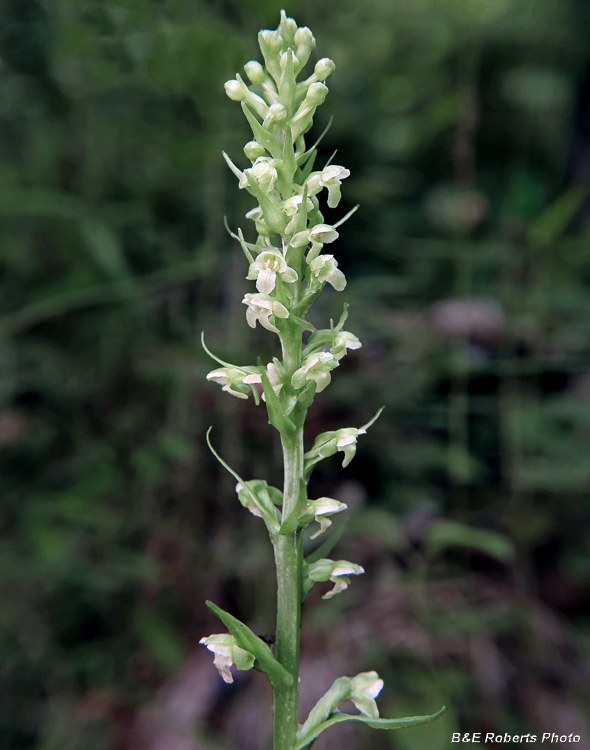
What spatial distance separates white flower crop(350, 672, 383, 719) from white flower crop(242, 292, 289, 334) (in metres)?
0.79

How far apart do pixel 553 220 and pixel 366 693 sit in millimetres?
2364

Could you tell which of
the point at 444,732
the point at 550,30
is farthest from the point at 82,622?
the point at 550,30

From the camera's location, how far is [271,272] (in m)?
1.17

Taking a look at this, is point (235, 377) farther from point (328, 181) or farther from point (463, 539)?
point (463, 539)

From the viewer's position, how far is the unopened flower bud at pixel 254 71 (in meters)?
1.25

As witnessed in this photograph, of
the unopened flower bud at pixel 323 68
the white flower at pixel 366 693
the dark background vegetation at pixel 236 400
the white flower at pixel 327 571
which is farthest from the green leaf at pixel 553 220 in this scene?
the white flower at pixel 366 693

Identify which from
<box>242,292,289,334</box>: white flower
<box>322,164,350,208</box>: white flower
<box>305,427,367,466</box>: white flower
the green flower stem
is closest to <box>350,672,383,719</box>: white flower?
the green flower stem

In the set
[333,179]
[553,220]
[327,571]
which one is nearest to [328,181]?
[333,179]

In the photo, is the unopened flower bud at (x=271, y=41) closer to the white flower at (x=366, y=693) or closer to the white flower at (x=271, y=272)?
the white flower at (x=271, y=272)

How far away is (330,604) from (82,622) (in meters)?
1.24

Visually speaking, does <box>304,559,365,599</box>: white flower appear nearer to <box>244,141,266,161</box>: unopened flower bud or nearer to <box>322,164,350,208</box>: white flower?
<box>322,164,350,208</box>: white flower

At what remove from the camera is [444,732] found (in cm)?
220

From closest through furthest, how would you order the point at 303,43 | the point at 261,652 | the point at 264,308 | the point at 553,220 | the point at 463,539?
the point at 261,652 → the point at 264,308 → the point at 303,43 → the point at 463,539 → the point at 553,220

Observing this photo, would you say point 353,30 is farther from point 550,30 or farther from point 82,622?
point 82,622
